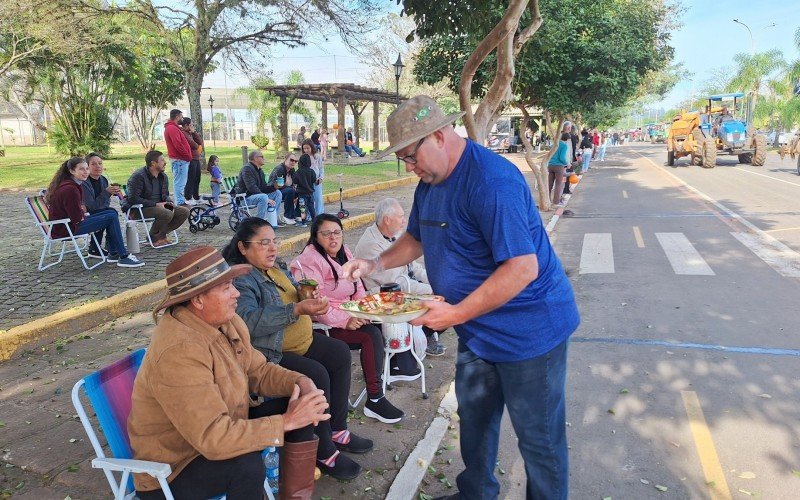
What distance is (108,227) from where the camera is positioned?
24.8 ft

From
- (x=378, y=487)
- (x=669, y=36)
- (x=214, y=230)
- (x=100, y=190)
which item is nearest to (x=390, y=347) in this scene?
(x=378, y=487)

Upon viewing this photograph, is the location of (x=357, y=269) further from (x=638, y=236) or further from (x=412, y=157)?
(x=638, y=236)

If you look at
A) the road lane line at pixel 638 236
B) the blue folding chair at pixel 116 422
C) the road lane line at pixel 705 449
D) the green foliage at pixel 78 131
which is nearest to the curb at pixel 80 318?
the blue folding chair at pixel 116 422

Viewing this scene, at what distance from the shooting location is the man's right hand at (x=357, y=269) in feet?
10.1

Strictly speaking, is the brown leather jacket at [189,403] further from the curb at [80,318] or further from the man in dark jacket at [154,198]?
the man in dark jacket at [154,198]

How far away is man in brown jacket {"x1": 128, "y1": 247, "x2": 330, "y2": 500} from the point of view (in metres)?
2.21

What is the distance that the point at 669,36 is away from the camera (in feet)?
51.7

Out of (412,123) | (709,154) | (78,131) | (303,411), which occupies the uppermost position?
(78,131)

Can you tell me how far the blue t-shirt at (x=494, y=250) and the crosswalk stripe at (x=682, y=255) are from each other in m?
6.19

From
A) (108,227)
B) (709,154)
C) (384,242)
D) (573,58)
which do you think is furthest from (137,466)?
(709,154)

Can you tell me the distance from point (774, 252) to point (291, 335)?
8.21 m

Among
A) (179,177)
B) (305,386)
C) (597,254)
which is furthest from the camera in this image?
(179,177)

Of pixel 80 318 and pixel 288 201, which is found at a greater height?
pixel 288 201

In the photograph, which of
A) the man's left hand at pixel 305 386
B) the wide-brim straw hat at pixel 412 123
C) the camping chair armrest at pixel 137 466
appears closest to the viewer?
the camping chair armrest at pixel 137 466
